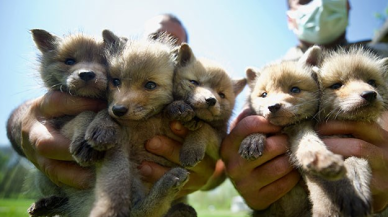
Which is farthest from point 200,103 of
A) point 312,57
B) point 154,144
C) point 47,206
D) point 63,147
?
point 47,206

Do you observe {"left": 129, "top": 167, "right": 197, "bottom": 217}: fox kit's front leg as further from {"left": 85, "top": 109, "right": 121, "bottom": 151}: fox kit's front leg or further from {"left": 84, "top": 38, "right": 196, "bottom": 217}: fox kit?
{"left": 85, "top": 109, "right": 121, "bottom": 151}: fox kit's front leg

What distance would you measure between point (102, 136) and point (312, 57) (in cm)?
279

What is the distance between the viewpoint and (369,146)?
9.41 ft

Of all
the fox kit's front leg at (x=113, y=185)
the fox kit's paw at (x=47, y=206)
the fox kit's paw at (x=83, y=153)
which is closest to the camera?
the fox kit's front leg at (x=113, y=185)

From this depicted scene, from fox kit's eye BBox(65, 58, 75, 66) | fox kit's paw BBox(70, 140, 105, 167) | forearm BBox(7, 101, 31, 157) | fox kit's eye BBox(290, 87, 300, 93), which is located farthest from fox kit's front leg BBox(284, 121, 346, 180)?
forearm BBox(7, 101, 31, 157)

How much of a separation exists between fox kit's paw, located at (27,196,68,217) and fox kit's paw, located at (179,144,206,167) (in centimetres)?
140

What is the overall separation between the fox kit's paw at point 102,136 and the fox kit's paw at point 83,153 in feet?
0.32

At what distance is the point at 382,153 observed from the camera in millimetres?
2928

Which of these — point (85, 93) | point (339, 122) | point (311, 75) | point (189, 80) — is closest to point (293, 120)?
point (339, 122)

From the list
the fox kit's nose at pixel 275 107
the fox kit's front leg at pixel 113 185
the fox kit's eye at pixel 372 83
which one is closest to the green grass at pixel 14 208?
the fox kit's front leg at pixel 113 185

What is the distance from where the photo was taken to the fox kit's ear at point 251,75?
4107 millimetres

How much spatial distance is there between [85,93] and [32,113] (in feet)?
3.22

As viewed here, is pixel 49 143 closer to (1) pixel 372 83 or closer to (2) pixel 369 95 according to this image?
(2) pixel 369 95

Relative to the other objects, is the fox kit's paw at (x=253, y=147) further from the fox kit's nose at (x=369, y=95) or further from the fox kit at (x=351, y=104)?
the fox kit's nose at (x=369, y=95)
